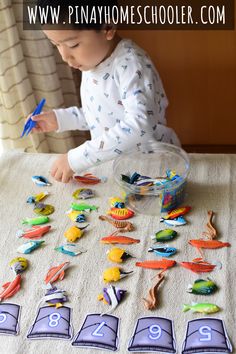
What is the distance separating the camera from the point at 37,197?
3.25 ft

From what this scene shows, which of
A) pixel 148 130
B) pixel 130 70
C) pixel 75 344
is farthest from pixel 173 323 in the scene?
pixel 130 70

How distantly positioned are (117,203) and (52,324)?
28 cm

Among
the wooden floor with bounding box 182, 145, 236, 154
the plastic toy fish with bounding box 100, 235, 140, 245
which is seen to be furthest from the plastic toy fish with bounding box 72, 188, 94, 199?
the wooden floor with bounding box 182, 145, 236, 154

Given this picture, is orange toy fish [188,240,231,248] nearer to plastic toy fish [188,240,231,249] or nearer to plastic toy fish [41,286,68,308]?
plastic toy fish [188,240,231,249]

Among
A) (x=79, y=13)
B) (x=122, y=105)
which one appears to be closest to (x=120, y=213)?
(x=122, y=105)

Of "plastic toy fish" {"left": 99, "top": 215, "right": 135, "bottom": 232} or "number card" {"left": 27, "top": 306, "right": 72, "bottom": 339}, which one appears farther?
"plastic toy fish" {"left": 99, "top": 215, "right": 135, "bottom": 232}

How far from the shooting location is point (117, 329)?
731mm

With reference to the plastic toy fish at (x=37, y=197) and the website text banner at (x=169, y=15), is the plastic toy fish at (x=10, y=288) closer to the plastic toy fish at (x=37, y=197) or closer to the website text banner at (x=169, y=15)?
the plastic toy fish at (x=37, y=197)

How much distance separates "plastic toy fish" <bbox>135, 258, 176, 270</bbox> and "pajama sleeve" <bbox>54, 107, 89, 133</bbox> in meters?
0.43

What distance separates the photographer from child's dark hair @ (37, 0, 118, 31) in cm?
94

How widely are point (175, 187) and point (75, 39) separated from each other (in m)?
0.32

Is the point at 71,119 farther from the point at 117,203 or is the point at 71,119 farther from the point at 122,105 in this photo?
the point at 117,203

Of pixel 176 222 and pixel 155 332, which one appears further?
pixel 176 222

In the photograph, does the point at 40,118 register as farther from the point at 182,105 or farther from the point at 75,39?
the point at 182,105
